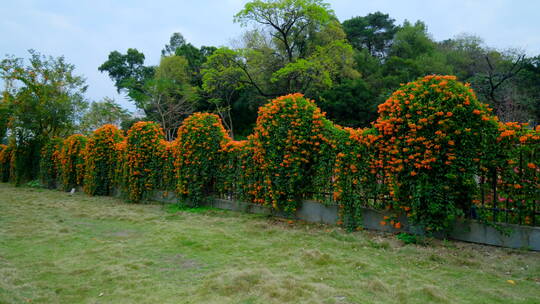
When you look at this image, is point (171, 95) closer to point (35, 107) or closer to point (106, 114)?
point (106, 114)

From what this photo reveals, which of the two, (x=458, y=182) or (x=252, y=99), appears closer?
(x=458, y=182)

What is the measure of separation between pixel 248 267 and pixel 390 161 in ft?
9.15

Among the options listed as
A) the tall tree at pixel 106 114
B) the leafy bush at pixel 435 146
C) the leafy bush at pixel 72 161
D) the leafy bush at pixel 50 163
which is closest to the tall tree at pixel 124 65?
the tall tree at pixel 106 114

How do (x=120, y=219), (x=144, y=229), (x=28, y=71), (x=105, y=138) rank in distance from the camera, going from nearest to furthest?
(x=144, y=229), (x=120, y=219), (x=105, y=138), (x=28, y=71)

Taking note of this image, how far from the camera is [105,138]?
12.1 meters

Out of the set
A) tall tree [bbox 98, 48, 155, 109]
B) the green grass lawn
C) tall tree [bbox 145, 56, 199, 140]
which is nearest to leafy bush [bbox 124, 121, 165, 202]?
the green grass lawn

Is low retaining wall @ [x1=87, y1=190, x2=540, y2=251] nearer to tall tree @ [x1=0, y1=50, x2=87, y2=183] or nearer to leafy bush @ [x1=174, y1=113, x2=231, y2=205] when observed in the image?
leafy bush @ [x1=174, y1=113, x2=231, y2=205]

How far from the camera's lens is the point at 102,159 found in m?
12.2

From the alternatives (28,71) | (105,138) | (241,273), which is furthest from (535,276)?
(28,71)

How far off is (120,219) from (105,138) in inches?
206

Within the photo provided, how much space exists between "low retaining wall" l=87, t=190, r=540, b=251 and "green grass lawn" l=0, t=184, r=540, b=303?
0.54ft

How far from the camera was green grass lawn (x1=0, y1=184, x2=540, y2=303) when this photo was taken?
347 centimetres

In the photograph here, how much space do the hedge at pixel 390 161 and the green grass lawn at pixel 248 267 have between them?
616mm

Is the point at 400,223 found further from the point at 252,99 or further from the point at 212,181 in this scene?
the point at 252,99
